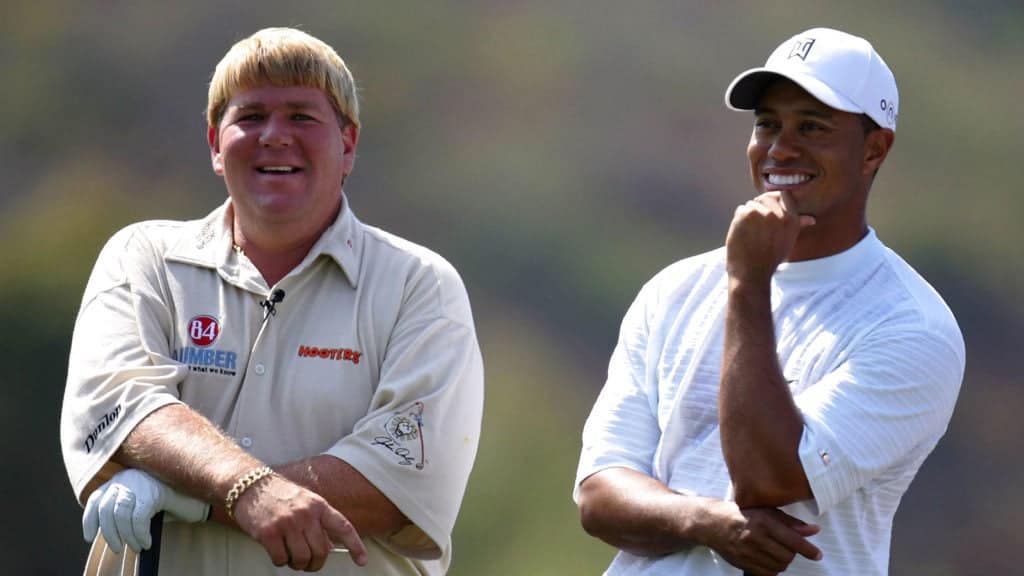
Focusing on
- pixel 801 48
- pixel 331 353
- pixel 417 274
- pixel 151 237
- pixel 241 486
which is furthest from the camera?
pixel 151 237

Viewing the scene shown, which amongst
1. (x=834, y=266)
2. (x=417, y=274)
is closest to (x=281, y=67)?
(x=417, y=274)

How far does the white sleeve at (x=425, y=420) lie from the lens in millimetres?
2754

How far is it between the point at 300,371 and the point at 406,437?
0.23 m

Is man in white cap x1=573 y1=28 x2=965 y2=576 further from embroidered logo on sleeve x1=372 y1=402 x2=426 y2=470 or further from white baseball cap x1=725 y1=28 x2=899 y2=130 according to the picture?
embroidered logo on sleeve x1=372 y1=402 x2=426 y2=470

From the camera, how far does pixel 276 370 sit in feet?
9.38

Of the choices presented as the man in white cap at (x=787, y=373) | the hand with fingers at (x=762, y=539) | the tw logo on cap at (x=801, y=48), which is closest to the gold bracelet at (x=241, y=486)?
the man in white cap at (x=787, y=373)

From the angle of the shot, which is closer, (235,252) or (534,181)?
(235,252)

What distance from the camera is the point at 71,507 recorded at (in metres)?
3.98

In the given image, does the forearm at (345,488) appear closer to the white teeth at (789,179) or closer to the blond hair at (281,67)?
the blond hair at (281,67)

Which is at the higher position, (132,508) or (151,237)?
(151,237)

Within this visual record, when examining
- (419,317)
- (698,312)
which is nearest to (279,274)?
(419,317)

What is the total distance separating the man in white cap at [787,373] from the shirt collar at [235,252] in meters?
0.56

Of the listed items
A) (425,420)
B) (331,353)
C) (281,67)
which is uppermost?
(281,67)

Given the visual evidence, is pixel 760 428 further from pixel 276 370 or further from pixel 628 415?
pixel 276 370
